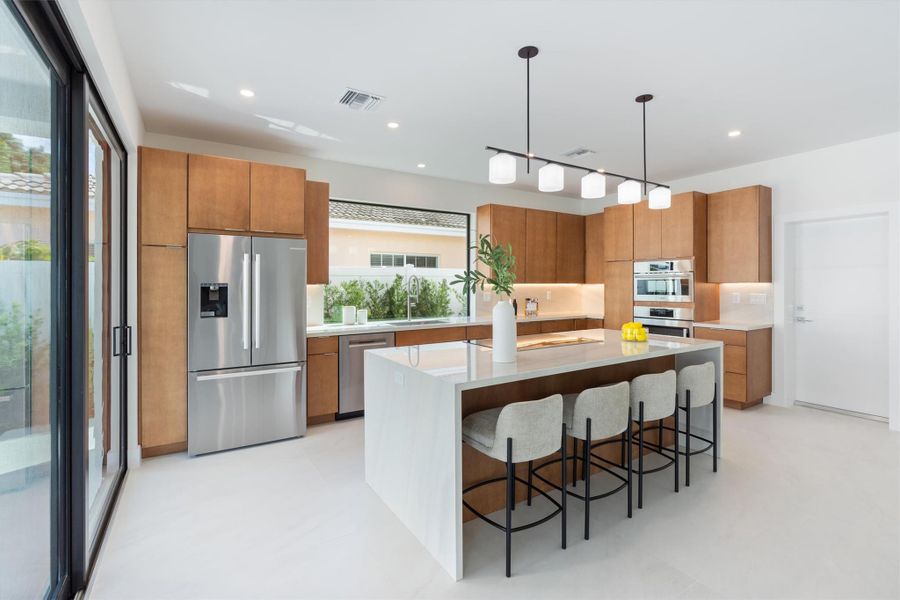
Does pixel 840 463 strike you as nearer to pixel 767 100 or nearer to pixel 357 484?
pixel 767 100

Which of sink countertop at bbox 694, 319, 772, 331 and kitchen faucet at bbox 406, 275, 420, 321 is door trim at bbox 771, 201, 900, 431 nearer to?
sink countertop at bbox 694, 319, 772, 331

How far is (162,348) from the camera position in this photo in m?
3.44

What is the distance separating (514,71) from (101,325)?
3.03 m

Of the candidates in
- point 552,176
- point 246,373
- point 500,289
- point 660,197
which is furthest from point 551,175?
point 246,373

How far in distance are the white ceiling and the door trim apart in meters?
0.73

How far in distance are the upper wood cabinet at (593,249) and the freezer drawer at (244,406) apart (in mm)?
4537

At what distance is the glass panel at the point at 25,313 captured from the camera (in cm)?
127

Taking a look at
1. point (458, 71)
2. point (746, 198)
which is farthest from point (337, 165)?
point (746, 198)

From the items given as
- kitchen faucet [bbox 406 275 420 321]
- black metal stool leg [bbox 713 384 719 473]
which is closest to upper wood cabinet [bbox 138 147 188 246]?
kitchen faucet [bbox 406 275 420 321]

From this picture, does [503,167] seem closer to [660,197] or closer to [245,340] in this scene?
[660,197]

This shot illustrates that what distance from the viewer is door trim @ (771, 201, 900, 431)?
4.19 meters

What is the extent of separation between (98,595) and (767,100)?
5.13 meters

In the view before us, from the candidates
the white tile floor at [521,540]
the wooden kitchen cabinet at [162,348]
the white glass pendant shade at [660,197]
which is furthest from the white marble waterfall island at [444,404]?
the wooden kitchen cabinet at [162,348]

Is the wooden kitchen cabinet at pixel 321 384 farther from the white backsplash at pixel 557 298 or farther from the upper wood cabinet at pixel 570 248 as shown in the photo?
the upper wood cabinet at pixel 570 248
